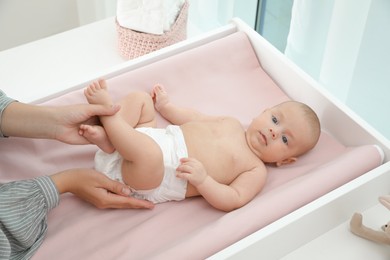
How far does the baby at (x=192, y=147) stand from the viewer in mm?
1007

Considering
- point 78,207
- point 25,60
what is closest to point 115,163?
point 78,207

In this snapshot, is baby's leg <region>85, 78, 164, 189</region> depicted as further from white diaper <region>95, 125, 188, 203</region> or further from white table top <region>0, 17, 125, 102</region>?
white table top <region>0, 17, 125, 102</region>

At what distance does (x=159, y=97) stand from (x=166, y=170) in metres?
0.20

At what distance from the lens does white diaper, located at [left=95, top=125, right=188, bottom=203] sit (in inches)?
41.4

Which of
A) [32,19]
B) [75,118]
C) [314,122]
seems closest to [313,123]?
[314,122]

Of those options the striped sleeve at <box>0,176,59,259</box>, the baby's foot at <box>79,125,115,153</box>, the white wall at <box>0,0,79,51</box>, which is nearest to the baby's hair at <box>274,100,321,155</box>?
the baby's foot at <box>79,125,115,153</box>

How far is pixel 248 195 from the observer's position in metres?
1.04

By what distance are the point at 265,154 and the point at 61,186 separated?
15.8 inches

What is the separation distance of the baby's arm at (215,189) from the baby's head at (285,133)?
0.10 meters

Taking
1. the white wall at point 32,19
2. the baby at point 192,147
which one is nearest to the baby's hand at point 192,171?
the baby at point 192,147

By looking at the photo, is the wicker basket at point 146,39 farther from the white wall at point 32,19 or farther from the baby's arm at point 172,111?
the white wall at point 32,19

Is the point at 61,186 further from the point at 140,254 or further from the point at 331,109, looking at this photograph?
the point at 331,109

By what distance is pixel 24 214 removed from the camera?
37.1 inches

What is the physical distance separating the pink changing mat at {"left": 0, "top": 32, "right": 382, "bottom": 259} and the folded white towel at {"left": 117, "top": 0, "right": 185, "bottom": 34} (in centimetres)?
17
